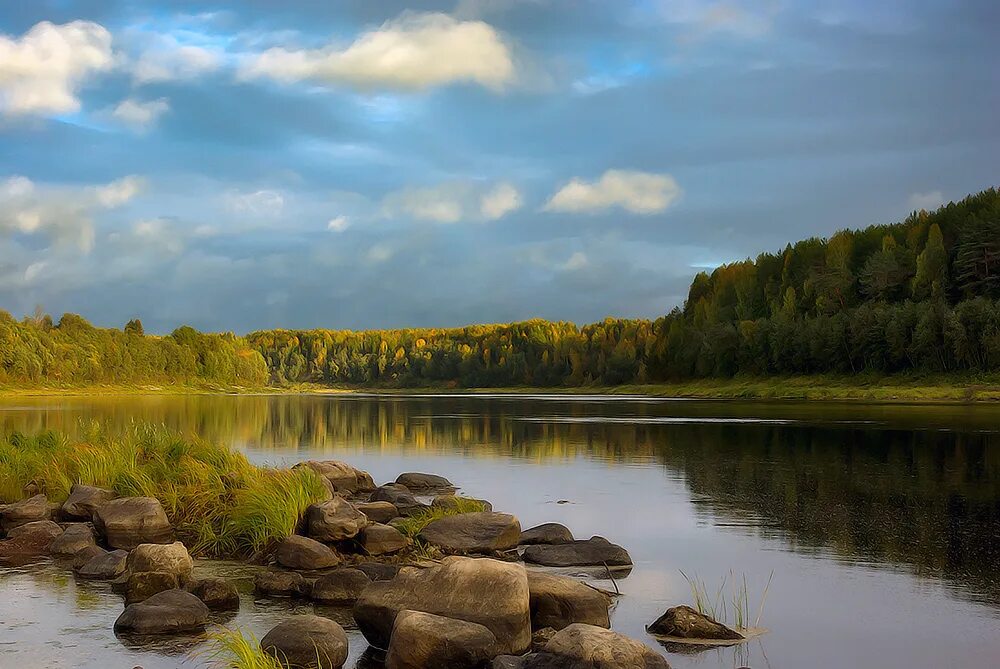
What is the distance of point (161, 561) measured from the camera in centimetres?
1530

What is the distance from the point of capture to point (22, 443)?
31.8 m

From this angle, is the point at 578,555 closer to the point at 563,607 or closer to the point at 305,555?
the point at 563,607

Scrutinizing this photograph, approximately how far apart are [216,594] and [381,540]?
4.80 meters

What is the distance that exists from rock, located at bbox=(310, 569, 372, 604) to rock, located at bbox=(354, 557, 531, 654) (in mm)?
2044

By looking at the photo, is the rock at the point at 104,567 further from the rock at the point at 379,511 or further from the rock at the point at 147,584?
the rock at the point at 379,511

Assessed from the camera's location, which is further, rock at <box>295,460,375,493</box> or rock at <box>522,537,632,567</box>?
rock at <box>295,460,375,493</box>

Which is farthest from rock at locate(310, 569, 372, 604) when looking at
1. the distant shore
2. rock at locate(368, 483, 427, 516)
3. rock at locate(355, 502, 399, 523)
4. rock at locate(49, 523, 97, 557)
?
the distant shore

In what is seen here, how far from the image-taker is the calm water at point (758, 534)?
502 inches

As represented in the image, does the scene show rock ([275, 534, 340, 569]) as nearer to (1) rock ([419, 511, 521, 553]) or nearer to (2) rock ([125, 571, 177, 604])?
(1) rock ([419, 511, 521, 553])

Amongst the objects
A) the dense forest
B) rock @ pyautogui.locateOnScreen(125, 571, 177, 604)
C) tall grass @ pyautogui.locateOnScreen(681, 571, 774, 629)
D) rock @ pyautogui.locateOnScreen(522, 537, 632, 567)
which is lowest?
tall grass @ pyautogui.locateOnScreen(681, 571, 774, 629)

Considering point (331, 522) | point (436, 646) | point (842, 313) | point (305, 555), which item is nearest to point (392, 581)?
point (436, 646)

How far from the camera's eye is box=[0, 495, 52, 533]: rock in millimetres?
21344

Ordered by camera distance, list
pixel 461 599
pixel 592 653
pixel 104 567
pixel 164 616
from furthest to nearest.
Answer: pixel 104 567, pixel 164 616, pixel 461 599, pixel 592 653

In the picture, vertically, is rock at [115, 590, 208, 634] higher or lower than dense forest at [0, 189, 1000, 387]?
lower
